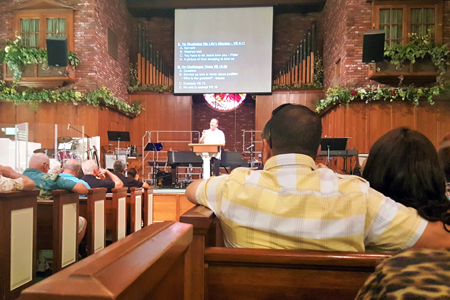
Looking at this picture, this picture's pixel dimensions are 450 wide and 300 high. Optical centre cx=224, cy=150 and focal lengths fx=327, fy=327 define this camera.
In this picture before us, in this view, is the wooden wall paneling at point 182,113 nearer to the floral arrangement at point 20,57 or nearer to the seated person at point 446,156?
the floral arrangement at point 20,57

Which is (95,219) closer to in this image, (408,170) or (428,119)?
(408,170)

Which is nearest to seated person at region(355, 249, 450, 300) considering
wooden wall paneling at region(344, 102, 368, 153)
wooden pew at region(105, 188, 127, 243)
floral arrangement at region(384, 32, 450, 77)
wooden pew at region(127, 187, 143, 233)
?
wooden pew at region(105, 188, 127, 243)

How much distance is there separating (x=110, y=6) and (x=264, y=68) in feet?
15.0

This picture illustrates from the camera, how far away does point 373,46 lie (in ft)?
21.3

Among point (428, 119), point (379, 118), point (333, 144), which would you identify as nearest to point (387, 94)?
point (379, 118)

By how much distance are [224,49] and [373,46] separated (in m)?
4.31

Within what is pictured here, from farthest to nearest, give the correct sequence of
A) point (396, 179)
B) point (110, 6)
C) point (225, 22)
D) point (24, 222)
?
point (225, 22), point (110, 6), point (24, 222), point (396, 179)

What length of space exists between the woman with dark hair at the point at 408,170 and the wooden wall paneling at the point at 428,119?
7.16m

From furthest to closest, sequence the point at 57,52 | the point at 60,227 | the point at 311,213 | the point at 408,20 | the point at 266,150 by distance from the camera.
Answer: the point at 408,20 < the point at 57,52 < the point at 60,227 < the point at 266,150 < the point at 311,213

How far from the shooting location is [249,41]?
372 inches

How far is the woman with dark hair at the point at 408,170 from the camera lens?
49.1 inches

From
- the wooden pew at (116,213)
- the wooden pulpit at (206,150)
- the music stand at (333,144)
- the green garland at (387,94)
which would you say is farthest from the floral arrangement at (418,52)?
the wooden pew at (116,213)

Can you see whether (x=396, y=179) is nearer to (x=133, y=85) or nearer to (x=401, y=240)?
(x=401, y=240)

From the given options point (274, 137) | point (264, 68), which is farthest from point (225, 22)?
point (274, 137)
